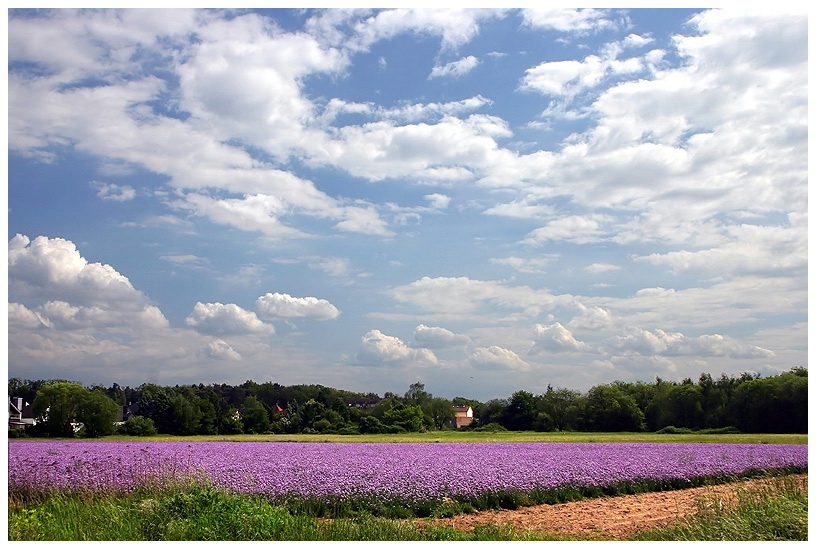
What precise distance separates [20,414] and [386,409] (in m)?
18.0

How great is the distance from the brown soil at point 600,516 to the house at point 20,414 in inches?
421

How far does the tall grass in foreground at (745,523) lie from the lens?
6.77 m

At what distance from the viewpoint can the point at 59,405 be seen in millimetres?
19688

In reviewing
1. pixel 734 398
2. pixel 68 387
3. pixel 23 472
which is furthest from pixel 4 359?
pixel 734 398

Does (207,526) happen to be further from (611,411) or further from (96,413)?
(611,411)

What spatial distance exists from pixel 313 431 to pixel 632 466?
17.0 metres

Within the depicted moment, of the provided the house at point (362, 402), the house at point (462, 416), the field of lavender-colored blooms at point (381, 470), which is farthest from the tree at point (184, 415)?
the house at point (462, 416)

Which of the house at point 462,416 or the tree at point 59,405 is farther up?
the tree at point 59,405

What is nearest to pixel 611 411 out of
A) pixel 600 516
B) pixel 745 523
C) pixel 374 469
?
pixel 374 469

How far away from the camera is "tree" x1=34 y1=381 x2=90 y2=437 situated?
1909cm

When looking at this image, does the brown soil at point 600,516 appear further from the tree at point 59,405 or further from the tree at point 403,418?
the tree at point 403,418

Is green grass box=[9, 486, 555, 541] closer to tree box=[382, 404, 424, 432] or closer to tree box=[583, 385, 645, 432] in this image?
tree box=[583, 385, 645, 432]

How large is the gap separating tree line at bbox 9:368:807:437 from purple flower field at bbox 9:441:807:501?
7.90 feet

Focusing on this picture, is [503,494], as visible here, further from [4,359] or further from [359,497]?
[4,359]
